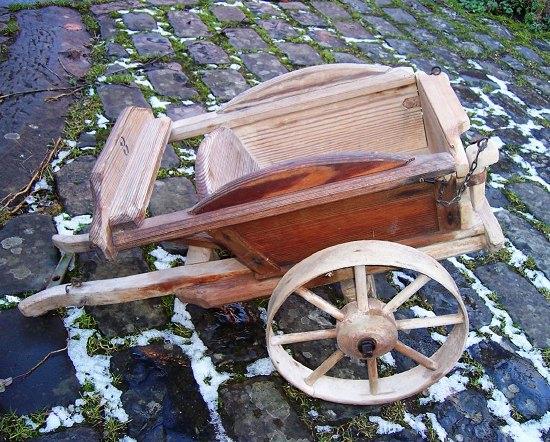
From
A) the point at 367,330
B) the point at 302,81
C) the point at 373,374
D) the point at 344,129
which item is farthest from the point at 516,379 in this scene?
the point at 302,81

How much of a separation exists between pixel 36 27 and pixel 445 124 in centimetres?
370

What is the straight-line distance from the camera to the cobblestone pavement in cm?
240

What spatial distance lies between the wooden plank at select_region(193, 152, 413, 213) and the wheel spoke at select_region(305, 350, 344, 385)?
69 centimetres

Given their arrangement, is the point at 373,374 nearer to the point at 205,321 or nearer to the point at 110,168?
the point at 205,321

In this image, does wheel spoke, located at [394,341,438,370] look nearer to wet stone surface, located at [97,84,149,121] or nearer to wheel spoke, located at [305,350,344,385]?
wheel spoke, located at [305,350,344,385]

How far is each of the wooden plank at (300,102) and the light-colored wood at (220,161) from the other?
0.18 feet

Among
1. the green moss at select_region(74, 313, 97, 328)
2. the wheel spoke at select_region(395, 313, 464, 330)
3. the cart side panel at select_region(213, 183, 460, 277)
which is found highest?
the cart side panel at select_region(213, 183, 460, 277)

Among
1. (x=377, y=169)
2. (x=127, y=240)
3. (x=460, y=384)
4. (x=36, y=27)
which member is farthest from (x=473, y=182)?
(x=36, y=27)

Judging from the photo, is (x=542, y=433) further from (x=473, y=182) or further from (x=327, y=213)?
(x=327, y=213)

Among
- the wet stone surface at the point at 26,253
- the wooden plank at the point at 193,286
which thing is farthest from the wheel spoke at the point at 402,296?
the wet stone surface at the point at 26,253

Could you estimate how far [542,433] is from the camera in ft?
8.06

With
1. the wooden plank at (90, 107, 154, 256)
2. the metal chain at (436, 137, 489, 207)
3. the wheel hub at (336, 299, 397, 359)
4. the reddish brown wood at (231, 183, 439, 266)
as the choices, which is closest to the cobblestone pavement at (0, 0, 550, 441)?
the wheel hub at (336, 299, 397, 359)

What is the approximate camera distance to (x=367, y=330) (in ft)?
7.25

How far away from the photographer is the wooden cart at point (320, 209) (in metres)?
2.06
